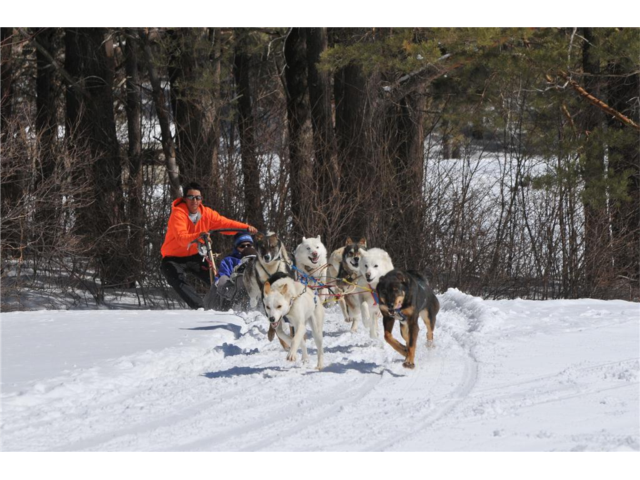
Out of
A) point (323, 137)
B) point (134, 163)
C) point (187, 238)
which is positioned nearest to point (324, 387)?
point (187, 238)

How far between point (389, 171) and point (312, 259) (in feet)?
17.2

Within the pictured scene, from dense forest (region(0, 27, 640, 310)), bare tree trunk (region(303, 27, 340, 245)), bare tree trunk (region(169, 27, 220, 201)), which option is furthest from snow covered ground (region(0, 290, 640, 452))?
bare tree trunk (region(169, 27, 220, 201))

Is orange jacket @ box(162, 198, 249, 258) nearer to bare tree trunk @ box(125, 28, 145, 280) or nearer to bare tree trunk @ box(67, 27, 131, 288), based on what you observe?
bare tree trunk @ box(67, 27, 131, 288)

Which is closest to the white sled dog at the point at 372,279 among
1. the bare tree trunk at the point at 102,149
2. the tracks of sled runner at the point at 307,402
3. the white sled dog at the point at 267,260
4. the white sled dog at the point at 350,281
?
the white sled dog at the point at 350,281

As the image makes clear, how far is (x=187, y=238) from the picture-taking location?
34.6 ft

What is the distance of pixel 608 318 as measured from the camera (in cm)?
881

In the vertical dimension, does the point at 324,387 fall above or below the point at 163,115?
below

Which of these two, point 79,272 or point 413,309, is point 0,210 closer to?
point 79,272

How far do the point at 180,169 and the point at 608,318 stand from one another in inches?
336

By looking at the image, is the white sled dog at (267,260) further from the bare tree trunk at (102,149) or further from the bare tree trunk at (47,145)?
the bare tree trunk at (102,149)

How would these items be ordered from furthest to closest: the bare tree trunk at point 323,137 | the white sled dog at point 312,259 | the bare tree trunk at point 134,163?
the bare tree trunk at point 134,163, the bare tree trunk at point 323,137, the white sled dog at point 312,259

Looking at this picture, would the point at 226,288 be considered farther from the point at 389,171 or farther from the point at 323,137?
the point at 323,137

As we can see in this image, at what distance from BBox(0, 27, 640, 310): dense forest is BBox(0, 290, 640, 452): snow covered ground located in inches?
214

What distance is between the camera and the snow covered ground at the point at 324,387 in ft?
16.0
